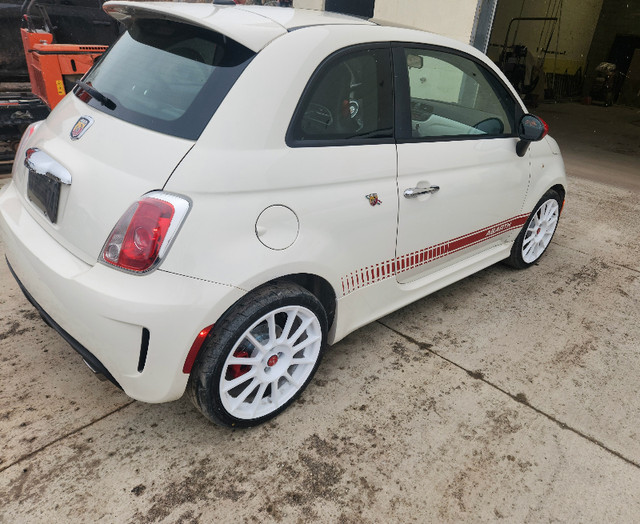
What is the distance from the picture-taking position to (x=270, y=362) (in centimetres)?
207

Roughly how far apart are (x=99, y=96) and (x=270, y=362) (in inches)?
54.4

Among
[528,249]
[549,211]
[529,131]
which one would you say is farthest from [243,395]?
[549,211]

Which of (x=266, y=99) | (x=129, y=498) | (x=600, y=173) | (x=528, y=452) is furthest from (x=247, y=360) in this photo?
(x=600, y=173)

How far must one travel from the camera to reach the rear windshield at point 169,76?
5.72ft

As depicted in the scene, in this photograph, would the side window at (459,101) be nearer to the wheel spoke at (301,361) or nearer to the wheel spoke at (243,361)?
the wheel spoke at (301,361)

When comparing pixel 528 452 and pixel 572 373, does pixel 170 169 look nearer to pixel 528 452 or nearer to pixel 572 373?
pixel 528 452

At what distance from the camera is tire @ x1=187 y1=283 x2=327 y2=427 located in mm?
1804

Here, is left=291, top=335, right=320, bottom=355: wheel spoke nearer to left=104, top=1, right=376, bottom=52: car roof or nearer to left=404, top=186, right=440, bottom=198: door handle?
left=404, top=186, right=440, bottom=198: door handle

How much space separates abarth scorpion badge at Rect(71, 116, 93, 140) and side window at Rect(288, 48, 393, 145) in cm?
85

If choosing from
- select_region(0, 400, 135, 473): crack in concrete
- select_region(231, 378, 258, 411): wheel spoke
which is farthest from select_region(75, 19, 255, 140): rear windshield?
select_region(0, 400, 135, 473): crack in concrete

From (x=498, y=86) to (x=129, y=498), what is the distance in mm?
2973

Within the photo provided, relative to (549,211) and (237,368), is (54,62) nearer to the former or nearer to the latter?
(237,368)

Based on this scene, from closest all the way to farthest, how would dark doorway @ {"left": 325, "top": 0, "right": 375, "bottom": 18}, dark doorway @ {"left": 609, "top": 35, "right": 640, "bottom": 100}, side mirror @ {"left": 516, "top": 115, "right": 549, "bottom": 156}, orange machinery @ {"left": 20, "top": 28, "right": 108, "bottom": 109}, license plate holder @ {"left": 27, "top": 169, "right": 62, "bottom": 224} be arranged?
license plate holder @ {"left": 27, "top": 169, "right": 62, "bottom": 224}
side mirror @ {"left": 516, "top": 115, "right": 549, "bottom": 156}
orange machinery @ {"left": 20, "top": 28, "right": 108, "bottom": 109}
dark doorway @ {"left": 325, "top": 0, "right": 375, "bottom": 18}
dark doorway @ {"left": 609, "top": 35, "right": 640, "bottom": 100}

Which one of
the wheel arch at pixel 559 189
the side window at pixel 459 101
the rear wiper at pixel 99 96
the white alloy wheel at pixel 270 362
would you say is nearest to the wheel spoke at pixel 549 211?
the wheel arch at pixel 559 189
